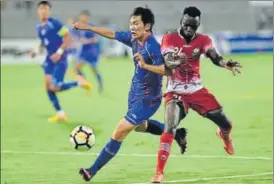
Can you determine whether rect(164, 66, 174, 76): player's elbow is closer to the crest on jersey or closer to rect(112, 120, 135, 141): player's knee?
the crest on jersey

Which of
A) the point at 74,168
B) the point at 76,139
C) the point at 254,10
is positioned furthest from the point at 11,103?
the point at 254,10

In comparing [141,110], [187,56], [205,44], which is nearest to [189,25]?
[205,44]

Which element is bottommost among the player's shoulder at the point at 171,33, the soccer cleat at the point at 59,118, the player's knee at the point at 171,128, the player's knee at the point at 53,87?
the soccer cleat at the point at 59,118

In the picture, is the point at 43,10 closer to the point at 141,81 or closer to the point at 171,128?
the point at 141,81

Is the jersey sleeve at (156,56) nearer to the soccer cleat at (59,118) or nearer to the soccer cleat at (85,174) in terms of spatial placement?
the soccer cleat at (85,174)

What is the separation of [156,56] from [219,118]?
160 centimetres

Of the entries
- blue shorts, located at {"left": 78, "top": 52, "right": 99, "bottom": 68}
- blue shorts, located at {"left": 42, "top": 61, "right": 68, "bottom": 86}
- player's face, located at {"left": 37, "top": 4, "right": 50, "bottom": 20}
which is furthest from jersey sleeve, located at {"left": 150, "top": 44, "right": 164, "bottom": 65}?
blue shorts, located at {"left": 78, "top": 52, "right": 99, "bottom": 68}

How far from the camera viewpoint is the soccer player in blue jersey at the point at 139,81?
10.0 meters

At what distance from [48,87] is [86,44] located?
24.4 ft

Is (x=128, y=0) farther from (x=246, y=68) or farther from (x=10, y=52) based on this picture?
(x=246, y=68)

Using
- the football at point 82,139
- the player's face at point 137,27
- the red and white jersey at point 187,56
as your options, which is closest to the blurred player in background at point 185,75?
the red and white jersey at point 187,56

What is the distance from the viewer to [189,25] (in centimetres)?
1038

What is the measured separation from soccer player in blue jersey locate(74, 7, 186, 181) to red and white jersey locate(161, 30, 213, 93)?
0.25m

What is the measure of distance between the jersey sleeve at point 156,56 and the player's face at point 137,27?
252mm
